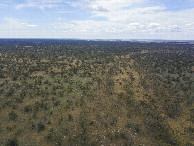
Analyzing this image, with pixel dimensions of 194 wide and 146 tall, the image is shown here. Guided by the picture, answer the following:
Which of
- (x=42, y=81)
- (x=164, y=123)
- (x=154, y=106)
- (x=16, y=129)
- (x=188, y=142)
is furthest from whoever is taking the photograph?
(x=42, y=81)

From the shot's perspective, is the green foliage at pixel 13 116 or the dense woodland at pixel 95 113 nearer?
the dense woodland at pixel 95 113

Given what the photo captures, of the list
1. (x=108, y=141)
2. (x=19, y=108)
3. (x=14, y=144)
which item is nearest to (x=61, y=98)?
(x=19, y=108)

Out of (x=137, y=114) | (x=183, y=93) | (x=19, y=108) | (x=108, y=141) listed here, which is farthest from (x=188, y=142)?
(x=19, y=108)

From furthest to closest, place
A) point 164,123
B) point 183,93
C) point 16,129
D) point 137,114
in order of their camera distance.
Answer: point 183,93, point 137,114, point 164,123, point 16,129

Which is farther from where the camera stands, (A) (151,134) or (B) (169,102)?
(B) (169,102)

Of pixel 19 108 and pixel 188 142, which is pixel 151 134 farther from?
pixel 19 108

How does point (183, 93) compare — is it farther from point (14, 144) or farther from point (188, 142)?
point (14, 144)

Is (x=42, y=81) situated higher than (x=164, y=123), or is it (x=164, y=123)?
(x=42, y=81)

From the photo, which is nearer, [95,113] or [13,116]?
[13,116]

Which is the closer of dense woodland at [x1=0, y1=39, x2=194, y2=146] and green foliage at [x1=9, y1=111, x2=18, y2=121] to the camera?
dense woodland at [x1=0, y1=39, x2=194, y2=146]
